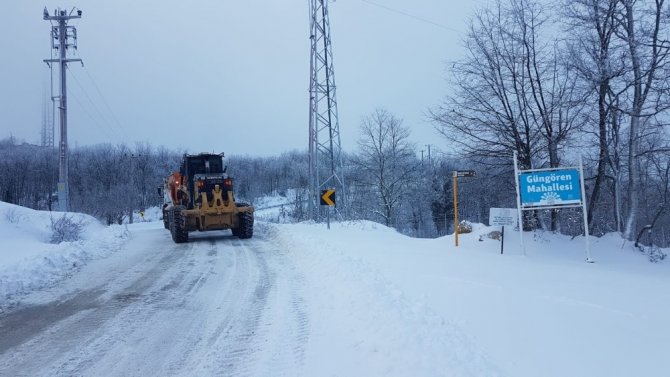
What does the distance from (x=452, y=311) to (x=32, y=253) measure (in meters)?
11.9

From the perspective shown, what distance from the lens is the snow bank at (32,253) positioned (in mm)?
9680

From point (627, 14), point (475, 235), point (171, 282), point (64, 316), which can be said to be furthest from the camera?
point (475, 235)

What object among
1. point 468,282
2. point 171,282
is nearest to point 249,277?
point 171,282

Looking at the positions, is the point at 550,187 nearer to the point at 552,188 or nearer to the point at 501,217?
the point at 552,188

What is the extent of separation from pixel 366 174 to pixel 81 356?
159 ft

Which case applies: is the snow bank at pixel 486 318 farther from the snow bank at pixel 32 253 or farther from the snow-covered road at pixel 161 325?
the snow bank at pixel 32 253

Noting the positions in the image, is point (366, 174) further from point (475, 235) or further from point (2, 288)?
point (2, 288)

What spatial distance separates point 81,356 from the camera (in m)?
5.69

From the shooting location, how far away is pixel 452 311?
673cm

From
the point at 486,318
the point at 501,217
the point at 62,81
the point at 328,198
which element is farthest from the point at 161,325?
the point at 62,81

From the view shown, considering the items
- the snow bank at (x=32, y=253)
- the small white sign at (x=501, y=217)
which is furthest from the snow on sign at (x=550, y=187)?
the snow bank at (x=32, y=253)

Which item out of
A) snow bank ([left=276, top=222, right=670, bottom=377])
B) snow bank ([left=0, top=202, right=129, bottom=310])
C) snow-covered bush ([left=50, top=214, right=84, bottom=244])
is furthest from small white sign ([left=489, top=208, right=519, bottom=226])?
snow-covered bush ([left=50, top=214, right=84, bottom=244])

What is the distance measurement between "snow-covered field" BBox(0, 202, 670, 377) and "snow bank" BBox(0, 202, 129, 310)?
5 cm

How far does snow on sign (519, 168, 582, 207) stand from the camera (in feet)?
44.0
